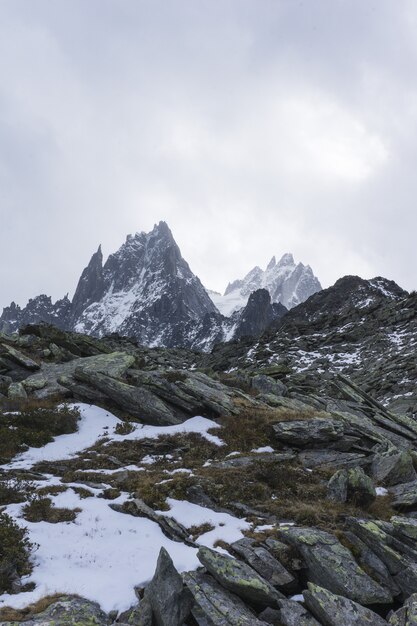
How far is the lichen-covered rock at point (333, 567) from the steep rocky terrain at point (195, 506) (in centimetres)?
4

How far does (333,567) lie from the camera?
902 cm

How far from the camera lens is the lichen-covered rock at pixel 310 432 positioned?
1802cm

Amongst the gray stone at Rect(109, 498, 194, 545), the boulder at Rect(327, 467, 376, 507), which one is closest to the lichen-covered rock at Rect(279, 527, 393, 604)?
the gray stone at Rect(109, 498, 194, 545)

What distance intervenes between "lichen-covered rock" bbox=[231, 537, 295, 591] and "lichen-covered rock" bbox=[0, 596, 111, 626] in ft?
11.5

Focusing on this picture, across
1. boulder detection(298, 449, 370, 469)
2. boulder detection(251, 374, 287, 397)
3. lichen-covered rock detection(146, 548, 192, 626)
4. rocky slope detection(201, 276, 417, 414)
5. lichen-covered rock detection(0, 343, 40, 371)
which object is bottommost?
lichen-covered rock detection(146, 548, 192, 626)

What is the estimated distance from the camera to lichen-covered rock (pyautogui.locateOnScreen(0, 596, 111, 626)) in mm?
7172

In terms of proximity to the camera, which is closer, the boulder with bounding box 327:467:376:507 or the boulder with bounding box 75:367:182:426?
the boulder with bounding box 327:467:376:507

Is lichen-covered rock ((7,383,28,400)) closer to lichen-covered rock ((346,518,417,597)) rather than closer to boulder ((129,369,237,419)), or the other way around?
boulder ((129,369,237,419))

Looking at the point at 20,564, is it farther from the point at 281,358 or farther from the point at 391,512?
the point at 281,358

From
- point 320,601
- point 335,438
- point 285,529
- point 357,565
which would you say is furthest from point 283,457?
point 320,601

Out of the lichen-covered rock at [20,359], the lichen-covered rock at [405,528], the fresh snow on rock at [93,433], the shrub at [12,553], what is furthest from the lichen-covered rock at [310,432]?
the lichen-covered rock at [20,359]

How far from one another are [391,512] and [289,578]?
5855 mm

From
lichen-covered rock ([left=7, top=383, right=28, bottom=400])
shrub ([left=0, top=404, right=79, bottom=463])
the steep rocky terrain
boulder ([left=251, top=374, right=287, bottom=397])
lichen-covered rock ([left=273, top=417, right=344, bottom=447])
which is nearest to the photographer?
the steep rocky terrain

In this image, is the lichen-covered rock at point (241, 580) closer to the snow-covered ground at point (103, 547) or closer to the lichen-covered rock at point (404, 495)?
the snow-covered ground at point (103, 547)
